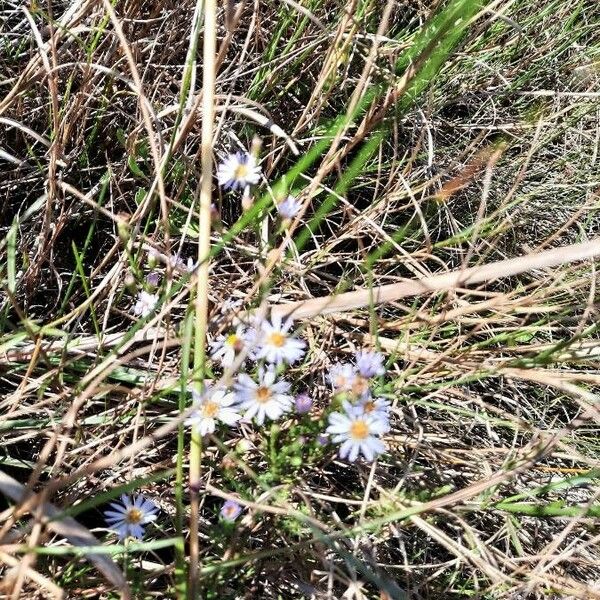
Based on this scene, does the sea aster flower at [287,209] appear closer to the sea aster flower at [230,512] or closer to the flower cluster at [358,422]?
the flower cluster at [358,422]

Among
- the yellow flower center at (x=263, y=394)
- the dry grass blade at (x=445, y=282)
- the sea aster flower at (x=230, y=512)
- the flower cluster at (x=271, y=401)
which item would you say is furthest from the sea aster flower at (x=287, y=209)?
the sea aster flower at (x=230, y=512)

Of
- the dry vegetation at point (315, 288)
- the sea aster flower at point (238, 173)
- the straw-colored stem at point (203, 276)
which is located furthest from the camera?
the sea aster flower at point (238, 173)

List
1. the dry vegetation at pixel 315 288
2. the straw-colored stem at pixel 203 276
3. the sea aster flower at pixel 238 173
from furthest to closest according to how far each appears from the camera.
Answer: the sea aster flower at pixel 238 173, the dry vegetation at pixel 315 288, the straw-colored stem at pixel 203 276

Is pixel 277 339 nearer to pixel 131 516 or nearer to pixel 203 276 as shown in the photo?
pixel 203 276

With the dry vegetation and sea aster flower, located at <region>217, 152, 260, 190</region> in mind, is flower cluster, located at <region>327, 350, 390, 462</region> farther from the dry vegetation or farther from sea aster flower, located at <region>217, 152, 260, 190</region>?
sea aster flower, located at <region>217, 152, 260, 190</region>

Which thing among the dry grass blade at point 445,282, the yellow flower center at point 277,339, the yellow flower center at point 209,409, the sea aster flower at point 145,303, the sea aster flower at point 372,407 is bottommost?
the yellow flower center at point 209,409

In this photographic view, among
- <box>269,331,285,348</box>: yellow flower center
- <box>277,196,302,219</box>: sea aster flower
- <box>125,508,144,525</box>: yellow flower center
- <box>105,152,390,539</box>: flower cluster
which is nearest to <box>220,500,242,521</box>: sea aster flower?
<box>105,152,390,539</box>: flower cluster
